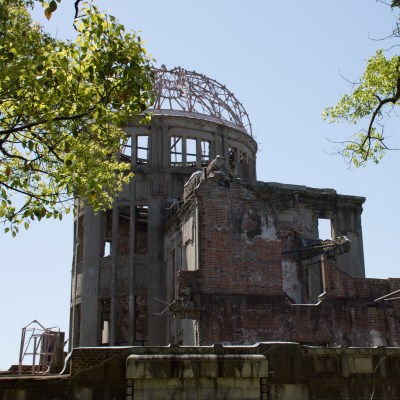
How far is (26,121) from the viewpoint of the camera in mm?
11805

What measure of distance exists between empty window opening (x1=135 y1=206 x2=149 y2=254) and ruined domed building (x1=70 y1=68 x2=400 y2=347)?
0.23 feet

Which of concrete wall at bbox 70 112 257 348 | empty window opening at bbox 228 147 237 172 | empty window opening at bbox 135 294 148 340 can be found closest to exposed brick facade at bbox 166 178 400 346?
concrete wall at bbox 70 112 257 348

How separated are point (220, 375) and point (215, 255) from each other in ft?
30.9

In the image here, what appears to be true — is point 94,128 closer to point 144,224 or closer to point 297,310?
point 297,310

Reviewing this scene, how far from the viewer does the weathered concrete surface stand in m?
11.4

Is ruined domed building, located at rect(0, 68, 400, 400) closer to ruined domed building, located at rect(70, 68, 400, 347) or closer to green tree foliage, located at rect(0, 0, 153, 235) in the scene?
ruined domed building, located at rect(70, 68, 400, 347)

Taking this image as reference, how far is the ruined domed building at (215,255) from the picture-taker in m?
21.0

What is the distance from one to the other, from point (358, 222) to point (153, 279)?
10.3m

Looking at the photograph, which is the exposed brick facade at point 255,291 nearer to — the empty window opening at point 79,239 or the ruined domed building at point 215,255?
the ruined domed building at point 215,255

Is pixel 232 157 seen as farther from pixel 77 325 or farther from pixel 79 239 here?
pixel 77 325

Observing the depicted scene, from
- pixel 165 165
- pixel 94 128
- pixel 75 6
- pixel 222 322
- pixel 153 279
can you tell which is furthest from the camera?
pixel 165 165

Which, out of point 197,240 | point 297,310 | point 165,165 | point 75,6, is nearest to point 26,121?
point 75,6

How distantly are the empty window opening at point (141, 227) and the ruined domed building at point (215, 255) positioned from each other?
0.07 m

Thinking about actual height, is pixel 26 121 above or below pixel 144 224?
below
